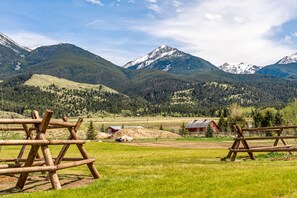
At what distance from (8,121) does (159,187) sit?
17.0ft

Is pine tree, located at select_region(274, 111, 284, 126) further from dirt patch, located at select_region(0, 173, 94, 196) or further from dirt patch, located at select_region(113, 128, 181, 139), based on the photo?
dirt patch, located at select_region(0, 173, 94, 196)

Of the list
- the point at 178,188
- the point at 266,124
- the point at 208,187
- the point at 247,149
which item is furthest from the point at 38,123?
the point at 266,124

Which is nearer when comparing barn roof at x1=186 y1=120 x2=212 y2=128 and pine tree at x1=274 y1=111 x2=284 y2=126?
pine tree at x1=274 y1=111 x2=284 y2=126

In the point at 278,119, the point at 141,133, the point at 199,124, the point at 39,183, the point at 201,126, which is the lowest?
the point at 201,126

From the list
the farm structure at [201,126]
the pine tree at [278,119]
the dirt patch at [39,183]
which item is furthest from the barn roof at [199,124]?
the dirt patch at [39,183]

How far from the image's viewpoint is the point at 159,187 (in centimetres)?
1165

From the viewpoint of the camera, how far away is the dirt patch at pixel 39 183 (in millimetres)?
12922

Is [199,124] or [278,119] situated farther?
[199,124]

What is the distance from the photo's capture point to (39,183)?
14.2 metres

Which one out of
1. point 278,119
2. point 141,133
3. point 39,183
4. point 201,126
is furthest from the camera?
point 201,126

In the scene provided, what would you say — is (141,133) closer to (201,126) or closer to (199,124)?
(201,126)

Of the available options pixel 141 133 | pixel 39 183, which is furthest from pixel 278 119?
pixel 39 183

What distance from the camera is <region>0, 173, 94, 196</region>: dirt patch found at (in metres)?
12.9

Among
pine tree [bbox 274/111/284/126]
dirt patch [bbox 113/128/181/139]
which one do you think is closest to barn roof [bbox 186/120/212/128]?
pine tree [bbox 274/111/284/126]
